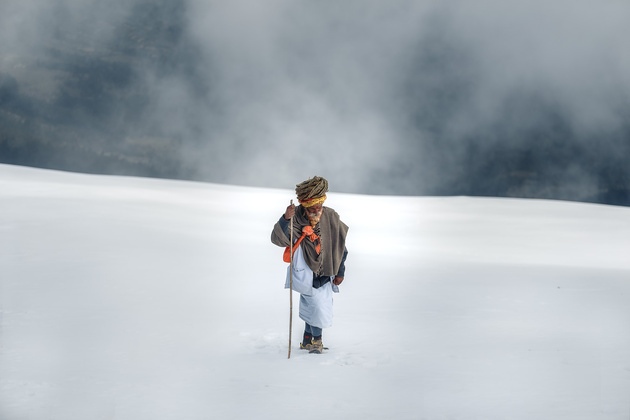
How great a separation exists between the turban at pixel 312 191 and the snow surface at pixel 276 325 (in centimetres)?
67

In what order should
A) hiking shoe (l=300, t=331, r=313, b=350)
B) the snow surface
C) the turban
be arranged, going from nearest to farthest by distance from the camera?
the snow surface < the turban < hiking shoe (l=300, t=331, r=313, b=350)

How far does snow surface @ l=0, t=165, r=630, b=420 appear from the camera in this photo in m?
2.23

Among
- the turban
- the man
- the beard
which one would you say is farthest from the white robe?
the turban

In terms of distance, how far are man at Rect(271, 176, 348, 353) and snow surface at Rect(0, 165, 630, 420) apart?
160 millimetres

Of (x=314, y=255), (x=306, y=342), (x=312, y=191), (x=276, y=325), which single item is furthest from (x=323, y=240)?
(x=276, y=325)

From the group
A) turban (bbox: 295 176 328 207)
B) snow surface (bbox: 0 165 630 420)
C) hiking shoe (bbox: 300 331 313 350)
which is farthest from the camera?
hiking shoe (bbox: 300 331 313 350)

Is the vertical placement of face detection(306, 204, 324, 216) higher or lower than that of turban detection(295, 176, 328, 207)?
lower

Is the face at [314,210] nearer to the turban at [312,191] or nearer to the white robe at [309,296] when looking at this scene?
the turban at [312,191]

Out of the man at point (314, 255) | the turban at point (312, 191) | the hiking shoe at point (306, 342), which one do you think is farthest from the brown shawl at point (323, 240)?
the hiking shoe at point (306, 342)

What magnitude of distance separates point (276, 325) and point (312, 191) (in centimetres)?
86

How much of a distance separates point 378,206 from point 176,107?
11.2 metres

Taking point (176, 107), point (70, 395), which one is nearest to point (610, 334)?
point (70, 395)

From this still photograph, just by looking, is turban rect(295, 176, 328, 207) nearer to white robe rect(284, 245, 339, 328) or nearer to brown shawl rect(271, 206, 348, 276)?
brown shawl rect(271, 206, 348, 276)

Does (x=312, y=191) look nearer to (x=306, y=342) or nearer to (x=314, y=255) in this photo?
(x=314, y=255)
